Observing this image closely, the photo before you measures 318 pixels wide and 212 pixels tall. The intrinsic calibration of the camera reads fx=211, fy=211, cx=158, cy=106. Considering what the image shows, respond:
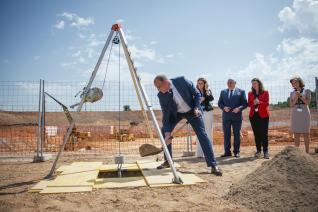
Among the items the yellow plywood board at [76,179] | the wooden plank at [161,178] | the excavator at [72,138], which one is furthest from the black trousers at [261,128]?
the excavator at [72,138]

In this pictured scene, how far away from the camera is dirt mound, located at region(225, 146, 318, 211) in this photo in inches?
84.8

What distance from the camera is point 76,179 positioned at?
3.31 meters

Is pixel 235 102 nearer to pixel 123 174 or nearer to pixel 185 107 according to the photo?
pixel 185 107

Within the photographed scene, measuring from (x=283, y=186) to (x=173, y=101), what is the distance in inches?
78.7

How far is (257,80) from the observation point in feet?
18.0

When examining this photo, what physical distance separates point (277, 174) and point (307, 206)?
590mm

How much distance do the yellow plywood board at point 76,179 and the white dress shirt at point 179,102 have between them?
184 centimetres

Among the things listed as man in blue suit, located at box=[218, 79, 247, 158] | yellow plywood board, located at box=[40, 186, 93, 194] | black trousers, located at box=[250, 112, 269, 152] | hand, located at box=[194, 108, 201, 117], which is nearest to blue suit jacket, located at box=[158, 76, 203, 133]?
hand, located at box=[194, 108, 201, 117]

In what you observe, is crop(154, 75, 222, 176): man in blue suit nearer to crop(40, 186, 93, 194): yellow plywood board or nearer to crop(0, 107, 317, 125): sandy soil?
crop(40, 186, 93, 194): yellow plywood board

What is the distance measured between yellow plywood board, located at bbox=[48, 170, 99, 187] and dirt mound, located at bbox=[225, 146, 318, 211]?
2020 mm

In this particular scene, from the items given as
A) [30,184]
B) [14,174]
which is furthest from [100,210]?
[14,174]

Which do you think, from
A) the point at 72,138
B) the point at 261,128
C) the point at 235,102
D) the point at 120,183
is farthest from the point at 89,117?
the point at 120,183

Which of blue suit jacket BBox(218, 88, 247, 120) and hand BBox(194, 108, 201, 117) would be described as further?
blue suit jacket BBox(218, 88, 247, 120)

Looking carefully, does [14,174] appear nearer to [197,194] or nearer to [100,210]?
[100,210]
